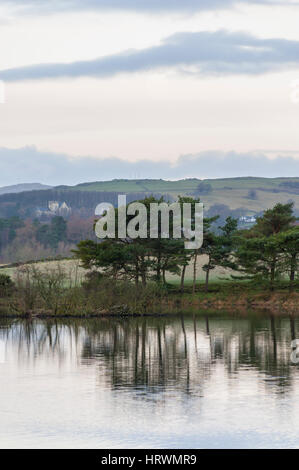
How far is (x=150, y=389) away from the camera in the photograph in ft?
64.4

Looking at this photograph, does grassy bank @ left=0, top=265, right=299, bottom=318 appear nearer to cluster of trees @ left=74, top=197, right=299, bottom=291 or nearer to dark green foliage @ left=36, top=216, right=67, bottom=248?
cluster of trees @ left=74, top=197, right=299, bottom=291

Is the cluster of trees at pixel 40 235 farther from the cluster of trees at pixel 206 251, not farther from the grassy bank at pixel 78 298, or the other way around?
the grassy bank at pixel 78 298

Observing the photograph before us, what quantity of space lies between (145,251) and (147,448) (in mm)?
34648

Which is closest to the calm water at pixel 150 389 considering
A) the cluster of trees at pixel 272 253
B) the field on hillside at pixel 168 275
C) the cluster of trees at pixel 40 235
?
the cluster of trees at pixel 272 253

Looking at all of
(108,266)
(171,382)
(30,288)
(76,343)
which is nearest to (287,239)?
(108,266)

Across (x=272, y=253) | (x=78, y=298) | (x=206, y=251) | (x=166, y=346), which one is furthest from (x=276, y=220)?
(x=166, y=346)

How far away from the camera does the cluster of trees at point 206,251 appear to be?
161 feet

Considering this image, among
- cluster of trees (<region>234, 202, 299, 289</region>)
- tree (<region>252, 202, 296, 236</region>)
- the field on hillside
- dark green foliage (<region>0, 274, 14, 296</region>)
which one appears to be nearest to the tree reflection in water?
dark green foliage (<region>0, 274, 14, 296</region>)

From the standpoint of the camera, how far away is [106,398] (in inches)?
736

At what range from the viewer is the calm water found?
50.0ft

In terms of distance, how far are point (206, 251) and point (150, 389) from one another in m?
34.3

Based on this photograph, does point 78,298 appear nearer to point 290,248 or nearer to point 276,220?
point 290,248

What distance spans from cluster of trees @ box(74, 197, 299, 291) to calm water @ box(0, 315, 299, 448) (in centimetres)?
1573
